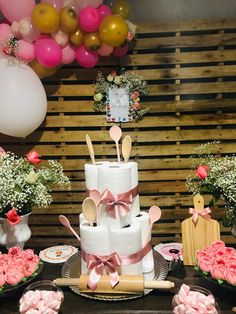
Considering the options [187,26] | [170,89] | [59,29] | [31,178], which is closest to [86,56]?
[59,29]

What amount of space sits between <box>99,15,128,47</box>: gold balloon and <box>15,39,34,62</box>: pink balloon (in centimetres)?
52

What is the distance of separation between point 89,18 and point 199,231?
1582 millimetres

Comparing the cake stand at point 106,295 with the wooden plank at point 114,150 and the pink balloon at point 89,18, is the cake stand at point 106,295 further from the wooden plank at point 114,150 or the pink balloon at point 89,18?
the pink balloon at point 89,18

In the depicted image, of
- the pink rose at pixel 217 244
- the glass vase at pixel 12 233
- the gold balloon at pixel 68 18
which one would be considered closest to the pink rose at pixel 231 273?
the pink rose at pixel 217 244

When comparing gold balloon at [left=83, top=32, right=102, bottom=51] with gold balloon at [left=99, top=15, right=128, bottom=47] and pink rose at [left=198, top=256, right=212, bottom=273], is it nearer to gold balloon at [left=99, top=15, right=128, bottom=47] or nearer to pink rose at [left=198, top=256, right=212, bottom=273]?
gold balloon at [left=99, top=15, right=128, bottom=47]

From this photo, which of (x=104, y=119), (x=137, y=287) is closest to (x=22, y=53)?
(x=104, y=119)

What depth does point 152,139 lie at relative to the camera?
3.13 m

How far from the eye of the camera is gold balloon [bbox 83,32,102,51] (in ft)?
8.38

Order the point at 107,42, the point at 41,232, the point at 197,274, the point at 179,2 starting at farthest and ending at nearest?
1. the point at 41,232
2. the point at 179,2
3. the point at 107,42
4. the point at 197,274

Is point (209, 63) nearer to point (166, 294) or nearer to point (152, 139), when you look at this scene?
point (152, 139)

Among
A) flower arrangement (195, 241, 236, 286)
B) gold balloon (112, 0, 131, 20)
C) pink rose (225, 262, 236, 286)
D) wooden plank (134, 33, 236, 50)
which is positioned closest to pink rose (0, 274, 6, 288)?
flower arrangement (195, 241, 236, 286)

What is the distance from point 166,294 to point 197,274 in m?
0.26

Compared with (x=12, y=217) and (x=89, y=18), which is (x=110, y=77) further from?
(x=12, y=217)

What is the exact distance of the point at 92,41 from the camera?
101 inches
